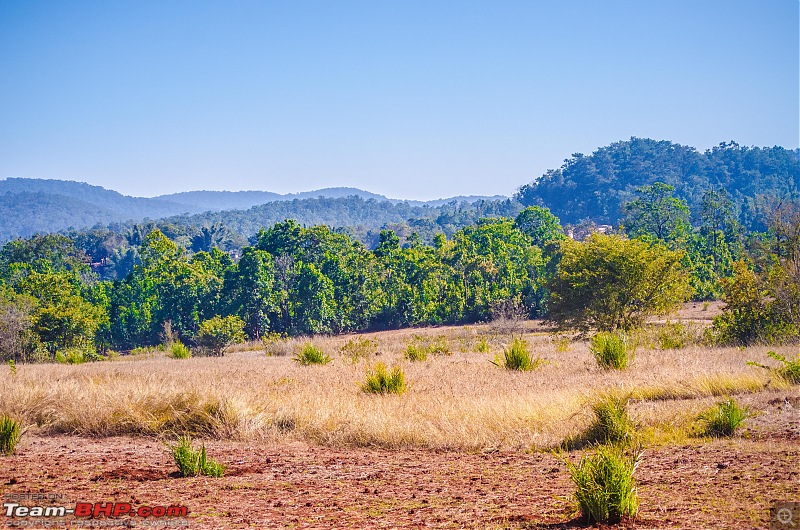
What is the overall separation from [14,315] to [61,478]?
4025 cm

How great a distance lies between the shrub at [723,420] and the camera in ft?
25.4

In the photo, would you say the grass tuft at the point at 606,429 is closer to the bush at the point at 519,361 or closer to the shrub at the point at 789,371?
the shrub at the point at 789,371

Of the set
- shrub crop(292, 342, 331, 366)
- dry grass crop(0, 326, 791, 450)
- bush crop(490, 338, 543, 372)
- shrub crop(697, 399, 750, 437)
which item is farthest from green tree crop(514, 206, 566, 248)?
shrub crop(697, 399, 750, 437)

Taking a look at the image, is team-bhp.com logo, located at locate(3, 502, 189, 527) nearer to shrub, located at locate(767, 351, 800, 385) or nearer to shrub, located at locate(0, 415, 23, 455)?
shrub, located at locate(0, 415, 23, 455)

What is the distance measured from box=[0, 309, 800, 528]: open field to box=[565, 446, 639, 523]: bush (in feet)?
0.70

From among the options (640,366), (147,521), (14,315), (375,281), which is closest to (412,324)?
(375,281)

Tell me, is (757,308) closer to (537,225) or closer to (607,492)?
(607,492)

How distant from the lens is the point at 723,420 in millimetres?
7812

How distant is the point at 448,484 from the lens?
6.27 m

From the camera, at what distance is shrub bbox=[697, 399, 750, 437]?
775 centimetres

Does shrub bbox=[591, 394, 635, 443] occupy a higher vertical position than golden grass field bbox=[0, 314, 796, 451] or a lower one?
higher

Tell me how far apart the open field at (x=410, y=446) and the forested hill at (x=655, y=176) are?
146 m

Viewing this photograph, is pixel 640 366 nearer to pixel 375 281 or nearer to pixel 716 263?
pixel 375 281

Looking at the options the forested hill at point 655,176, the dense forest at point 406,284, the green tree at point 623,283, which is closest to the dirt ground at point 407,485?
the dense forest at point 406,284
